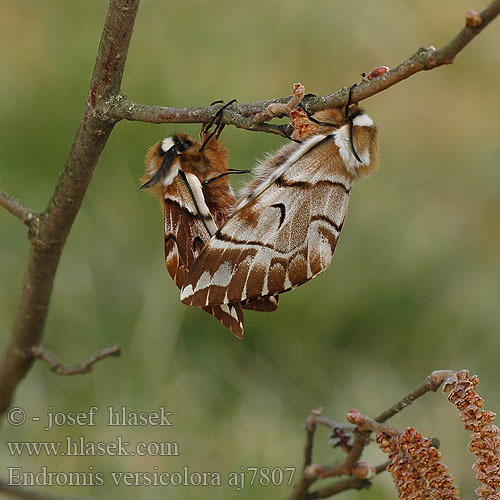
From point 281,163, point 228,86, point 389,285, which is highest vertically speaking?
point 228,86

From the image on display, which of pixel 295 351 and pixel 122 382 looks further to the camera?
pixel 295 351

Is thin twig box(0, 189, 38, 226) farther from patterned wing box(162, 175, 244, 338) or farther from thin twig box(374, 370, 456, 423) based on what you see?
thin twig box(374, 370, 456, 423)

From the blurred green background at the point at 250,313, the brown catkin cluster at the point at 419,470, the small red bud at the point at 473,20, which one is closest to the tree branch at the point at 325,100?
the small red bud at the point at 473,20

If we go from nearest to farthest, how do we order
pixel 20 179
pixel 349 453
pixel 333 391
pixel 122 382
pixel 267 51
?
pixel 349 453, pixel 122 382, pixel 333 391, pixel 20 179, pixel 267 51

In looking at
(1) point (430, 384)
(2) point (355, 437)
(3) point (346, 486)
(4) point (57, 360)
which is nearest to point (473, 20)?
(1) point (430, 384)

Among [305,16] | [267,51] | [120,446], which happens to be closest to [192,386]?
[120,446]

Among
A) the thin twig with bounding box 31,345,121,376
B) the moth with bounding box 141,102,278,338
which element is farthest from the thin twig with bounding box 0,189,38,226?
the thin twig with bounding box 31,345,121,376

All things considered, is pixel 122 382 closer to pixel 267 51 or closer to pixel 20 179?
pixel 20 179
